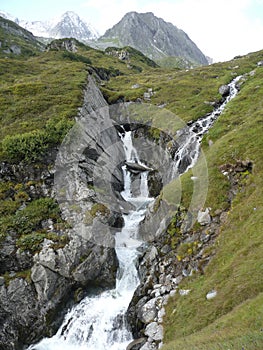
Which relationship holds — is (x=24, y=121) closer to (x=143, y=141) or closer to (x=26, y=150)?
(x=26, y=150)

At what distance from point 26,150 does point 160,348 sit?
83.9 feet

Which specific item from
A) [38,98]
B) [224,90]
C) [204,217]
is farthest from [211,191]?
[224,90]

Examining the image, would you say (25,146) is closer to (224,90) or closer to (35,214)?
(35,214)

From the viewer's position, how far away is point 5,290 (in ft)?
71.8

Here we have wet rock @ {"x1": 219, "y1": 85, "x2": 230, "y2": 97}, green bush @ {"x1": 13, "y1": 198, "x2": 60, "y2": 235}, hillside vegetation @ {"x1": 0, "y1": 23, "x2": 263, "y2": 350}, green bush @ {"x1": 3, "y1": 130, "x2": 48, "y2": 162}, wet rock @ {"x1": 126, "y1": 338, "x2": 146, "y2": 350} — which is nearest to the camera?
hillside vegetation @ {"x1": 0, "y1": 23, "x2": 263, "y2": 350}

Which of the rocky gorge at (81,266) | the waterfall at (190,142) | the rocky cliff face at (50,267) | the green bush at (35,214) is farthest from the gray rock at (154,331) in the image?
the waterfall at (190,142)

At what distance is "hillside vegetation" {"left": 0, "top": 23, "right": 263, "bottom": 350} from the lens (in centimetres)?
1486

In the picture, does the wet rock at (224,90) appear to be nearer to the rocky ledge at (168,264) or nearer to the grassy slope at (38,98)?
the grassy slope at (38,98)

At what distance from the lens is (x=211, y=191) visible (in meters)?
25.3

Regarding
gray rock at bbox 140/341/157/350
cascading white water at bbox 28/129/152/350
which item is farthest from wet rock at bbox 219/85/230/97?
gray rock at bbox 140/341/157/350

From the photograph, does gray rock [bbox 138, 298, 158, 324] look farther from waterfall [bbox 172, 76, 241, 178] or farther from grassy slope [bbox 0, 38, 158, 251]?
waterfall [bbox 172, 76, 241, 178]

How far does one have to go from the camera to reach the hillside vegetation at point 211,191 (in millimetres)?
14859

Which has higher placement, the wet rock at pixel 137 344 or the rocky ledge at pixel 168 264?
the rocky ledge at pixel 168 264

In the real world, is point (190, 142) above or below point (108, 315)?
above
